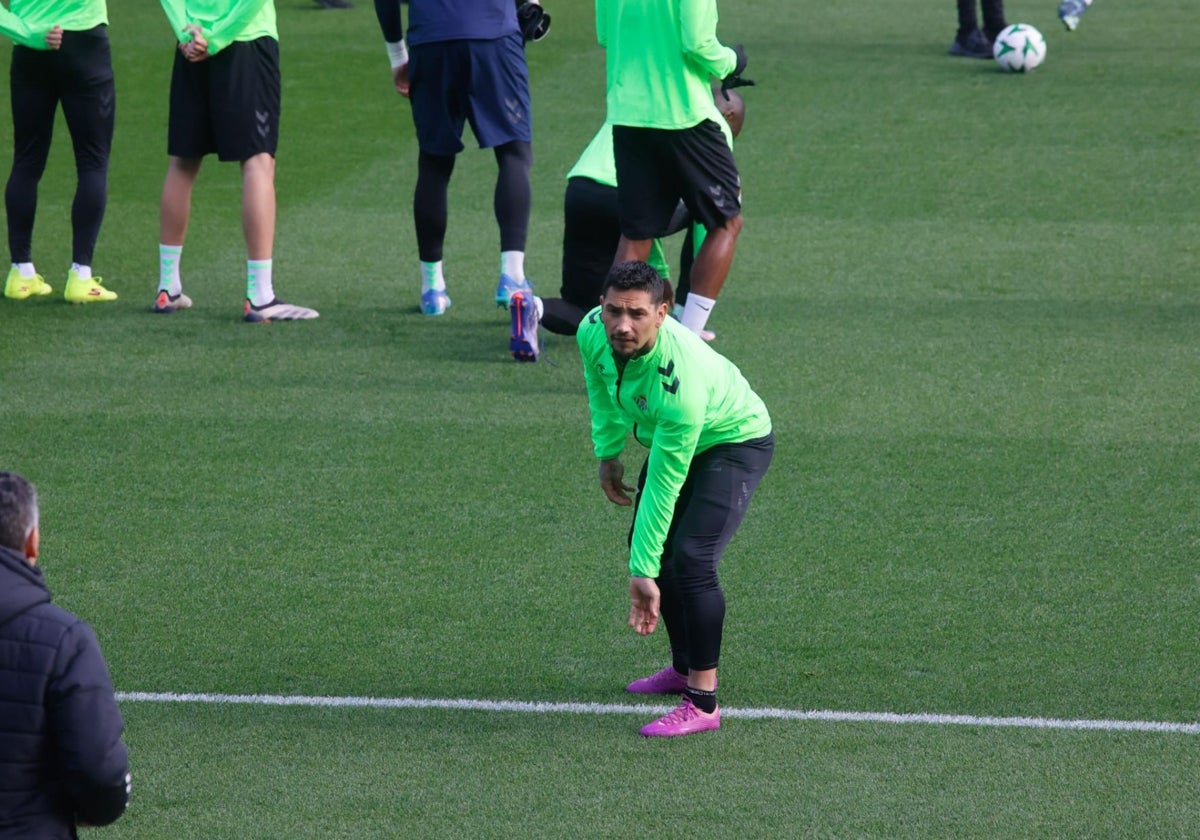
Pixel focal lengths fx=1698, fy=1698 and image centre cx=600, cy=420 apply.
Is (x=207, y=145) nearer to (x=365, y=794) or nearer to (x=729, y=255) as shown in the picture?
(x=729, y=255)

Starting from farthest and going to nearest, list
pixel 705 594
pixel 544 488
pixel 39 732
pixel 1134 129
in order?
pixel 1134 129 < pixel 544 488 < pixel 705 594 < pixel 39 732

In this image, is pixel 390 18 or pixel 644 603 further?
pixel 390 18

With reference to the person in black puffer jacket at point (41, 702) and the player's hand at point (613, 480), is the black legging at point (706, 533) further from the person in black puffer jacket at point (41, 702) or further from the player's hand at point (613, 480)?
the person in black puffer jacket at point (41, 702)

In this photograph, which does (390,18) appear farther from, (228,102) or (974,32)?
(974,32)

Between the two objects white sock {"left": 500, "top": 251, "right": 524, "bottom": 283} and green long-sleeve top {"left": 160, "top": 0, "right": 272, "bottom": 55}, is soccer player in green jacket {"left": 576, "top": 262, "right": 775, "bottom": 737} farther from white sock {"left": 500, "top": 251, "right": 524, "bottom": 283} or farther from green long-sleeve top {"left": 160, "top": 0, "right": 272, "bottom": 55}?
green long-sleeve top {"left": 160, "top": 0, "right": 272, "bottom": 55}

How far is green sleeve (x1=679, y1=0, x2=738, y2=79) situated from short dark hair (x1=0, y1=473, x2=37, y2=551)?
15.3ft

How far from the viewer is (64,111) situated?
29.5 feet

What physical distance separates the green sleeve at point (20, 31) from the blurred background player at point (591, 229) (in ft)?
9.29

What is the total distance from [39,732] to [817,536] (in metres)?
3.62

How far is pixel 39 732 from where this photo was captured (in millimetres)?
3064

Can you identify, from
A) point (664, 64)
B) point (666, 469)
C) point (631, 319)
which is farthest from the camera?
point (664, 64)

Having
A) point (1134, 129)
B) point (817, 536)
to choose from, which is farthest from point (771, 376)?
point (1134, 129)

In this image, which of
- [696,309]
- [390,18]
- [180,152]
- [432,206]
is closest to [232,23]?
[180,152]

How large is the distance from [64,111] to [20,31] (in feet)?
1.76
